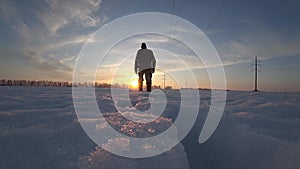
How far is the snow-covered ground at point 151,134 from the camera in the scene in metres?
1.32

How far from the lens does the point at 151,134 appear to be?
2020 mm

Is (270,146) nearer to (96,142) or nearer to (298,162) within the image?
(298,162)

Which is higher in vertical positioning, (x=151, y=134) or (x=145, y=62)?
(x=145, y=62)

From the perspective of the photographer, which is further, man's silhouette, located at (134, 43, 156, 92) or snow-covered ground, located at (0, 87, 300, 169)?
man's silhouette, located at (134, 43, 156, 92)

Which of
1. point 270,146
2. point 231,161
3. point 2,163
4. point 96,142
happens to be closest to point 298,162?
point 270,146

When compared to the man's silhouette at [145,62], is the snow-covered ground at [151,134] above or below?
below

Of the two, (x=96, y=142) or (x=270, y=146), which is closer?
(x=96, y=142)

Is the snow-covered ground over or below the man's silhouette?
below

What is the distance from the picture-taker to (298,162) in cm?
198

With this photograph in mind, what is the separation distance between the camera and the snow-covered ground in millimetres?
1324

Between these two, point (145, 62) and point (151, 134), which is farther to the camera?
point (145, 62)

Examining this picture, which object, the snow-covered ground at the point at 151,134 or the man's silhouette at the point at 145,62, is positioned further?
the man's silhouette at the point at 145,62

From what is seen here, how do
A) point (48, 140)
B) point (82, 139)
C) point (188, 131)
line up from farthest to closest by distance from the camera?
1. point (188, 131)
2. point (82, 139)
3. point (48, 140)

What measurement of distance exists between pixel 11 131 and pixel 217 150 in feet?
9.45
